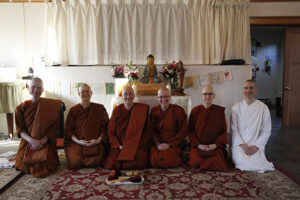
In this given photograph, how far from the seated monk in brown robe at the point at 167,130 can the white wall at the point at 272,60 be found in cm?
765

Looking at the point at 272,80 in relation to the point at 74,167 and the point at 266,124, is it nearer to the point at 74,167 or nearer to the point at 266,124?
the point at 266,124

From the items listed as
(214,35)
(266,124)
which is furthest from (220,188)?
(214,35)

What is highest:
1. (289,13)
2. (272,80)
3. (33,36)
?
(289,13)

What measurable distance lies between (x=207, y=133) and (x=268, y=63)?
7877mm

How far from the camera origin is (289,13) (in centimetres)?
560

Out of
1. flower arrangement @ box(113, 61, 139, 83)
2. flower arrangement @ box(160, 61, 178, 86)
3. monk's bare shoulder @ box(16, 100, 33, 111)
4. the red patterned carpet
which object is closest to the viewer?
the red patterned carpet

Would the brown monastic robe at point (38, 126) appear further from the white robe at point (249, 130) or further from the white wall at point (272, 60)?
the white wall at point (272, 60)

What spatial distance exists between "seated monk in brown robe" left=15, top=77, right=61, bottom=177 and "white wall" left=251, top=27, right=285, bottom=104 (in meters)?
8.76

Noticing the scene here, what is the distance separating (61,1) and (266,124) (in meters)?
4.84

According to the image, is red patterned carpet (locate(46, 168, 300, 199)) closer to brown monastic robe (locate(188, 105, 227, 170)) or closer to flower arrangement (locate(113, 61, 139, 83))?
brown monastic robe (locate(188, 105, 227, 170))

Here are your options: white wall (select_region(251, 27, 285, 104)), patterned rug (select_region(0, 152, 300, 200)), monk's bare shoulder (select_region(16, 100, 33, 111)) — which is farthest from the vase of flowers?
white wall (select_region(251, 27, 285, 104))

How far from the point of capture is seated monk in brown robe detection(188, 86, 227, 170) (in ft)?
10.4

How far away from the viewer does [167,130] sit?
3.37 metres

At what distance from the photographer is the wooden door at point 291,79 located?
589 centimetres
